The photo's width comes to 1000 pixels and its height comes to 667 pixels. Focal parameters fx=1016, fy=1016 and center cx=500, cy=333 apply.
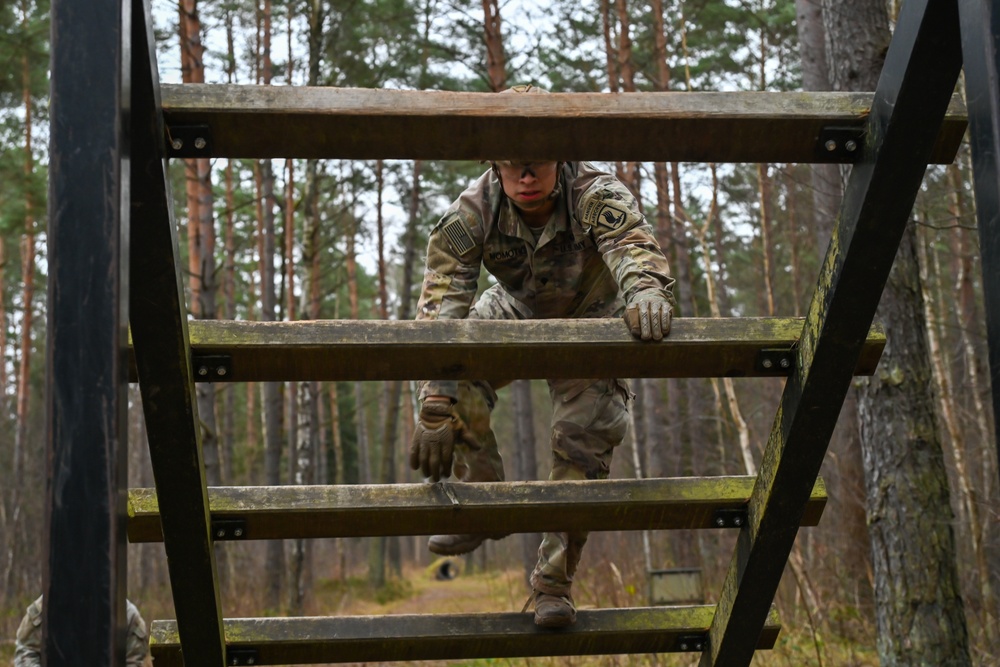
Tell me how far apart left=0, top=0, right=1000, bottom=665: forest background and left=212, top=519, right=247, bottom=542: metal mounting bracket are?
4281 mm

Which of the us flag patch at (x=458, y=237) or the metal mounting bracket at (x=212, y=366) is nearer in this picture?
the metal mounting bracket at (x=212, y=366)

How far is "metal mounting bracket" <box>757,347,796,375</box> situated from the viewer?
2.70 m

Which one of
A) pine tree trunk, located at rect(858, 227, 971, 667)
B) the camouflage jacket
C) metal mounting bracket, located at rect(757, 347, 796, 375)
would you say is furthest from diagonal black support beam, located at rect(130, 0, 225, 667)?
pine tree trunk, located at rect(858, 227, 971, 667)

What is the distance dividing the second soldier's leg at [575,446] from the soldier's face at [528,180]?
730 mm

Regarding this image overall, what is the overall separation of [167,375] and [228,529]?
744mm

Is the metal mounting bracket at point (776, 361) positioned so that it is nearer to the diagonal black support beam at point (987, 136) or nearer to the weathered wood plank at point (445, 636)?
the diagonal black support beam at point (987, 136)

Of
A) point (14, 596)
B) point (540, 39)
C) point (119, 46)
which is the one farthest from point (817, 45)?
point (14, 596)

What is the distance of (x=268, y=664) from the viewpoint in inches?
138

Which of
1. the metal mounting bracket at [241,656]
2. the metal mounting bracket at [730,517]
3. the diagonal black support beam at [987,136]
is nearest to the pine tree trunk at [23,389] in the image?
the metal mounting bracket at [241,656]

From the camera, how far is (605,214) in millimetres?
3219

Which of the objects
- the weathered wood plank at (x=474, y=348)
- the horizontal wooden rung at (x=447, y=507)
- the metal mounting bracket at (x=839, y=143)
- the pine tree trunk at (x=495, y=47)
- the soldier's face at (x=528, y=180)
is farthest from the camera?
the pine tree trunk at (x=495, y=47)

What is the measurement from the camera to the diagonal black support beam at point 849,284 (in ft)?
6.82

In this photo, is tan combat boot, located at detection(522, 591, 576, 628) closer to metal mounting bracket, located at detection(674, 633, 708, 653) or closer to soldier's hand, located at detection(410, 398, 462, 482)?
metal mounting bracket, located at detection(674, 633, 708, 653)

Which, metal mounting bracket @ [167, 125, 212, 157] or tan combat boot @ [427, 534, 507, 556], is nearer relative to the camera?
metal mounting bracket @ [167, 125, 212, 157]
